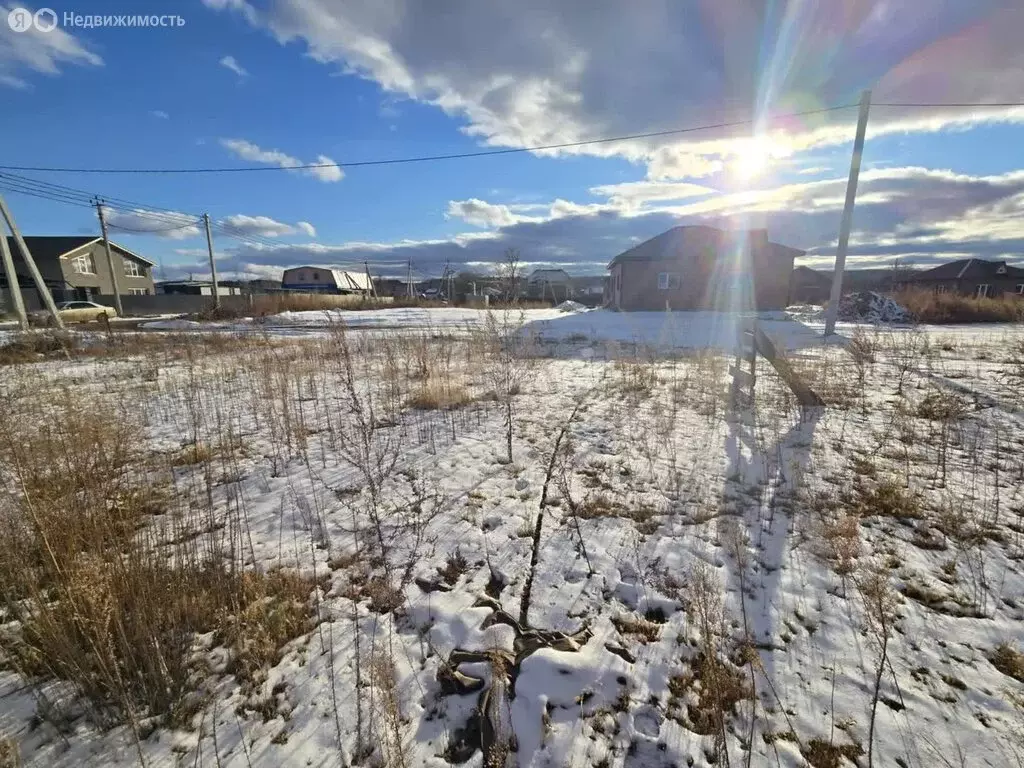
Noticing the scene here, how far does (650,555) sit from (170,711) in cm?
247

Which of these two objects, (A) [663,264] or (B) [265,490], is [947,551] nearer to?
(B) [265,490]

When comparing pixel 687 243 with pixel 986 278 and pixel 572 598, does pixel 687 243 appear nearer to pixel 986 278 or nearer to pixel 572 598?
pixel 572 598

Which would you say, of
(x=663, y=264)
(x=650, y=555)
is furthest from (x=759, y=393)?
(x=663, y=264)

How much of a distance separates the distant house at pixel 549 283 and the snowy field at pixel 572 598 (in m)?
48.5

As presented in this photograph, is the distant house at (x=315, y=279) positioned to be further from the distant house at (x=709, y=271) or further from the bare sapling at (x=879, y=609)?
the bare sapling at (x=879, y=609)

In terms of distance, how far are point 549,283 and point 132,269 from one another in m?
45.6

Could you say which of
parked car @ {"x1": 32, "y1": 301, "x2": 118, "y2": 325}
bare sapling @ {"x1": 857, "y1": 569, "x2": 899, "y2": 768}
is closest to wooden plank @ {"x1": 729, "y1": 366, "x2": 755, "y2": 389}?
bare sapling @ {"x1": 857, "y1": 569, "x2": 899, "y2": 768}

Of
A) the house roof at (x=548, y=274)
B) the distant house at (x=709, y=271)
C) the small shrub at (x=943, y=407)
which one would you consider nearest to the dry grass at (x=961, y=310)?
the distant house at (x=709, y=271)

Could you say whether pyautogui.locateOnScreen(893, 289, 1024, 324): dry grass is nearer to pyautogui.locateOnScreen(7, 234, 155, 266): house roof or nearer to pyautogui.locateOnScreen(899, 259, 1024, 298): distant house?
pyautogui.locateOnScreen(899, 259, 1024, 298): distant house

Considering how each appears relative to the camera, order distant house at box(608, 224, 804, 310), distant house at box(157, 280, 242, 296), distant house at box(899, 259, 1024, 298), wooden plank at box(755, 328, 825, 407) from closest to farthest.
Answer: wooden plank at box(755, 328, 825, 407) < distant house at box(608, 224, 804, 310) < distant house at box(899, 259, 1024, 298) < distant house at box(157, 280, 242, 296)

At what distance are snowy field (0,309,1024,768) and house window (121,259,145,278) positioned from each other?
51.4 m

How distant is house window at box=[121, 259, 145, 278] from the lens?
42.4 metres

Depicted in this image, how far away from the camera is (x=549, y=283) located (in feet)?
181

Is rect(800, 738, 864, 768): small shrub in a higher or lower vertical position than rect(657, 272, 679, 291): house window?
lower
